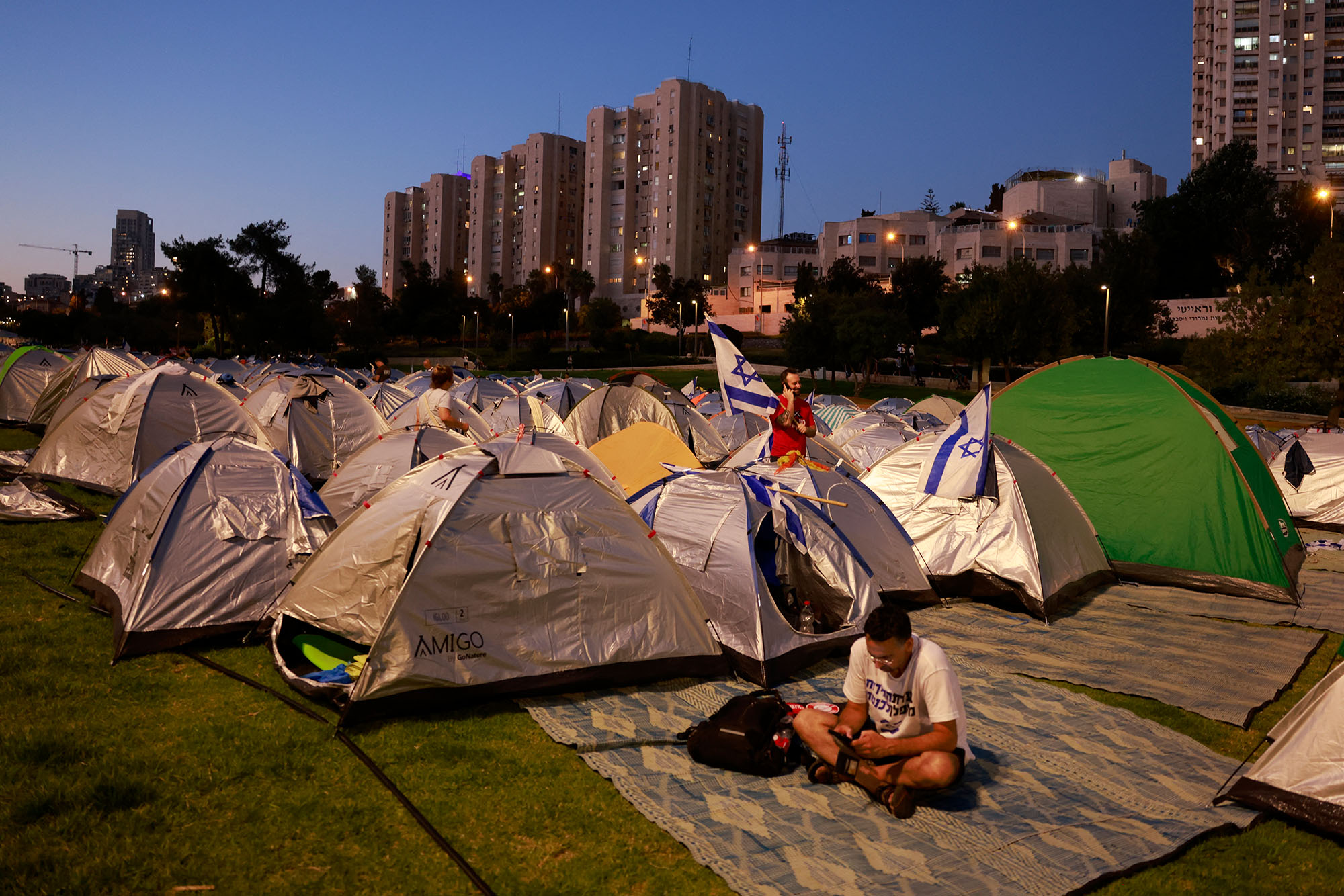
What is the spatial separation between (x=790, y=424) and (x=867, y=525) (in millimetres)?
1483

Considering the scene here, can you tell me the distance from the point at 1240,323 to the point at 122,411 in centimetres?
2872

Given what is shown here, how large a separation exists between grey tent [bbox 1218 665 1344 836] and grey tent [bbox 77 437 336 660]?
6716mm

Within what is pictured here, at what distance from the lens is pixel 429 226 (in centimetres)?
13888

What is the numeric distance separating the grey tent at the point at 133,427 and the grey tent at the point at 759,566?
749cm

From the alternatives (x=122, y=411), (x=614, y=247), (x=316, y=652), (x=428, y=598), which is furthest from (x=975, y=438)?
(x=614, y=247)

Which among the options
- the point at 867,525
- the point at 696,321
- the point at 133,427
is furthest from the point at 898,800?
the point at 696,321

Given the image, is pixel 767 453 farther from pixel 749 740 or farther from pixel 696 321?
pixel 696 321

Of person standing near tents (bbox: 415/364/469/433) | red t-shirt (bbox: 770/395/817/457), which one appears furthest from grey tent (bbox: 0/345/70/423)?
red t-shirt (bbox: 770/395/817/457)

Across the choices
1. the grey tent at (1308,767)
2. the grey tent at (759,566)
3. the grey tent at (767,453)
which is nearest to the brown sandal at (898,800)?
the grey tent at (759,566)

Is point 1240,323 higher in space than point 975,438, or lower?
higher

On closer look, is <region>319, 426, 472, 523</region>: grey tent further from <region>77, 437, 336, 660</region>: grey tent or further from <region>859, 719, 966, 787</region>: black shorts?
<region>859, 719, 966, 787</region>: black shorts

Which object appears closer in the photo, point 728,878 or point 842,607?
point 728,878

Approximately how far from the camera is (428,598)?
5496mm

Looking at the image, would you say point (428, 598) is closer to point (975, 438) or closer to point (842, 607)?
point (842, 607)
